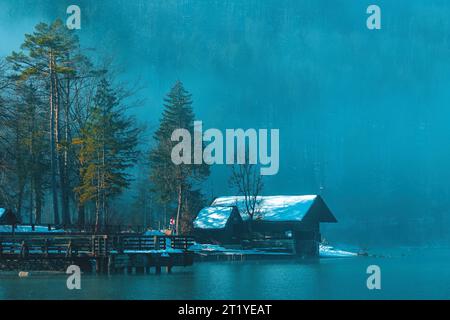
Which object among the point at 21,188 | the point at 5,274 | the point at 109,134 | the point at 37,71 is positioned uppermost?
the point at 37,71

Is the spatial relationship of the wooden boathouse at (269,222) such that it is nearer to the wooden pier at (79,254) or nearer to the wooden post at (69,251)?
the wooden pier at (79,254)

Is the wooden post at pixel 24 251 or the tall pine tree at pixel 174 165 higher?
the tall pine tree at pixel 174 165

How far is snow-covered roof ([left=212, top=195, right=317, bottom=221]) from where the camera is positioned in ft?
276

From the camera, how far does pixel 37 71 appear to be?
2495 inches

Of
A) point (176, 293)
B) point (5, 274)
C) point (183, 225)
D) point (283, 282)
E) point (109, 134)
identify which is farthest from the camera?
point (183, 225)

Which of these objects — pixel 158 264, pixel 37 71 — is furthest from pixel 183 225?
pixel 158 264

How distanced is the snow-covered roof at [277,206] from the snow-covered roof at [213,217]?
5085 mm

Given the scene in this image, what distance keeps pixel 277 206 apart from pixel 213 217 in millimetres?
9698

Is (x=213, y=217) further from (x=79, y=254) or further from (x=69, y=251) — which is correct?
(x=69, y=251)

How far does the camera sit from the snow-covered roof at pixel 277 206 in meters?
84.2

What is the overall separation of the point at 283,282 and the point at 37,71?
101 feet

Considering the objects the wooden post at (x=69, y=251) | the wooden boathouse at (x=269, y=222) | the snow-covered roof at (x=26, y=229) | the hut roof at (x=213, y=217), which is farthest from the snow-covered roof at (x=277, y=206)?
the wooden post at (x=69, y=251)

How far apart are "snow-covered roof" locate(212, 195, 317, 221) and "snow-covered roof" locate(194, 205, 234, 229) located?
200 inches
